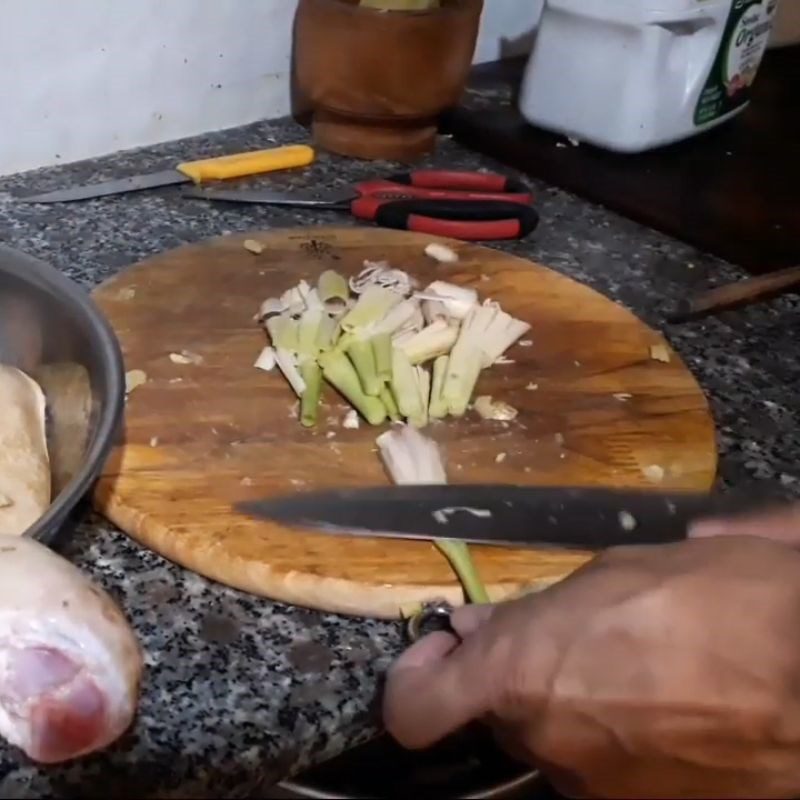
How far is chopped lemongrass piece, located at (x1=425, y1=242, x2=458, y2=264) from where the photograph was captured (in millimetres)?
985

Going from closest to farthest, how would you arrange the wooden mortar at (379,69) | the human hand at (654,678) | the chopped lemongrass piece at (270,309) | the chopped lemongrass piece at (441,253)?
the human hand at (654,678)
the chopped lemongrass piece at (270,309)
the chopped lemongrass piece at (441,253)
the wooden mortar at (379,69)

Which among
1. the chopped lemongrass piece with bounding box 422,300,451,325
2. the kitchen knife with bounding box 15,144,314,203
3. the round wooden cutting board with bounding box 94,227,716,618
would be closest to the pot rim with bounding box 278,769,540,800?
the round wooden cutting board with bounding box 94,227,716,618

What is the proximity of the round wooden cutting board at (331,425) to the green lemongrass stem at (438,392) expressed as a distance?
15 millimetres

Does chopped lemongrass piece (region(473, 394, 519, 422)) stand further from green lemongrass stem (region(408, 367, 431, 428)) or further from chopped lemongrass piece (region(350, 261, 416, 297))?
chopped lemongrass piece (region(350, 261, 416, 297))

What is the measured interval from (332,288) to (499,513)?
0.28 metres

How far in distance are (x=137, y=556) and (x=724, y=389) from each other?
1.48ft

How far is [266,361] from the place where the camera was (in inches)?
32.6

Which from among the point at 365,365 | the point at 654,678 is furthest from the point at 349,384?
the point at 654,678

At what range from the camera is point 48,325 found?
2.41 ft

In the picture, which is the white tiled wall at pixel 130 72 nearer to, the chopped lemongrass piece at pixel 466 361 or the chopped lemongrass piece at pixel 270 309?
the chopped lemongrass piece at pixel 270 309

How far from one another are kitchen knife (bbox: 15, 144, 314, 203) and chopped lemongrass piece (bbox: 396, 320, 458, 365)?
0.34 meters

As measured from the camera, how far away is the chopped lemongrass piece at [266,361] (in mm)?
826

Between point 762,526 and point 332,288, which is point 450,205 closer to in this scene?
point 332,288

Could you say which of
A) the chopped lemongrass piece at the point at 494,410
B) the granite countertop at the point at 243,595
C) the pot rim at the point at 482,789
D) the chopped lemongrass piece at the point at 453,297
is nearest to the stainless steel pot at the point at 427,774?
the pot rim at the point at 482,789
